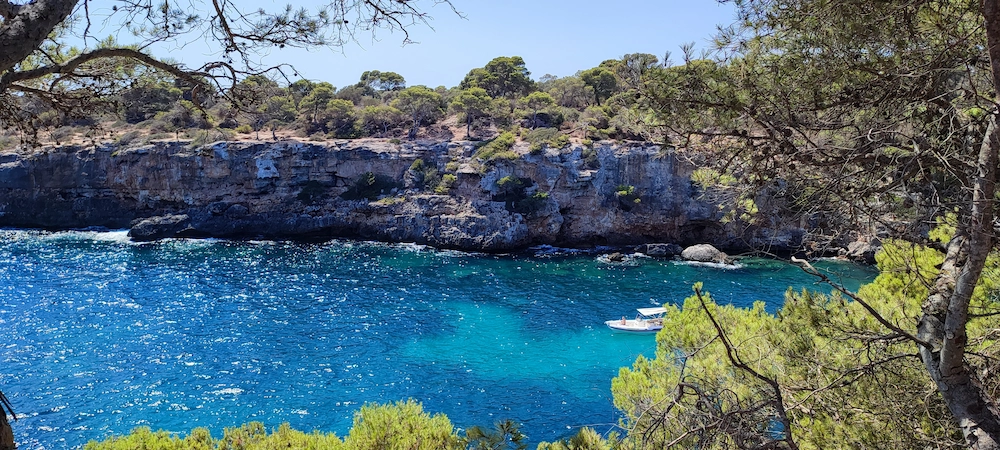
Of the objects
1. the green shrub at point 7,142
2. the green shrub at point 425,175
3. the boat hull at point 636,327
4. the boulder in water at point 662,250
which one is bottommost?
the boat hull at point 636,327

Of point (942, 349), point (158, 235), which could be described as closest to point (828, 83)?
point (942, 349)

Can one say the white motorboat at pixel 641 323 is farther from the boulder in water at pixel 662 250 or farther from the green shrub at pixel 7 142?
the green shrub at pixel 7 142

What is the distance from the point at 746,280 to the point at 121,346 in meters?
23.1

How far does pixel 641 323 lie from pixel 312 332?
35.6 feet

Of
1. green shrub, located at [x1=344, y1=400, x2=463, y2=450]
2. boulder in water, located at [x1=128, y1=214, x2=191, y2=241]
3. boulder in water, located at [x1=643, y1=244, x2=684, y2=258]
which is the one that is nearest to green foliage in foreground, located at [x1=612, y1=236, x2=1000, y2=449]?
green shrub, located at [x1=344, y1=400, x2=463, y2=450]

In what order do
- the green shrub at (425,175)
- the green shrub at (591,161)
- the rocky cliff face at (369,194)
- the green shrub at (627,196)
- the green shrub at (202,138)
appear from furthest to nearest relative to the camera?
the green shrub at (202,138) → the green shrub at (425,175) → the green shrub at (591,161) → the rocky cliff face at (369,194) → the green shrub at (627,196)

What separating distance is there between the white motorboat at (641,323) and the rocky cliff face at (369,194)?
12.2 meters

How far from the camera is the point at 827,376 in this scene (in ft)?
15.1

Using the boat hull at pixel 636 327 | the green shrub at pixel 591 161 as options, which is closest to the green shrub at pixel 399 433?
the boat hull at pixel 636 327

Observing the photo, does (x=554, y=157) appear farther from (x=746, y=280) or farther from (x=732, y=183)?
(x=732, y=183)

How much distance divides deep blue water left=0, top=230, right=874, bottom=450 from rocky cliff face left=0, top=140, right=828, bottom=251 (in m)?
2.48

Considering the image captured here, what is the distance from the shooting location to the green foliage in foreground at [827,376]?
128 inches

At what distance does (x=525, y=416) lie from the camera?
43.4ft

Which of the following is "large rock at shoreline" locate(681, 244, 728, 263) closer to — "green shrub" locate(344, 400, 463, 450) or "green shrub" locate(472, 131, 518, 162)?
"green shrub" locate(472, 131, 518, 162)
